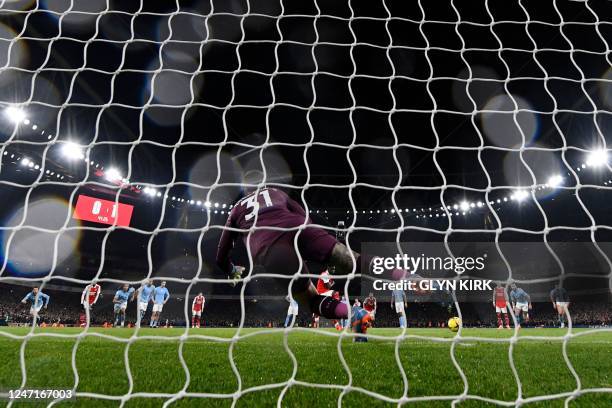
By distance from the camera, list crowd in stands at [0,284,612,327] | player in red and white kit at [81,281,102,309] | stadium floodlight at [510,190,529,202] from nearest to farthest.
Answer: player in red and white kit at [81,281,102,309]
stadium floodlight at [510,190,529,202]
crowd in stands at [0,284,612,327]

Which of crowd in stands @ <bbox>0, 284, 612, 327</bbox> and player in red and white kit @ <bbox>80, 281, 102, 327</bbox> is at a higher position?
player in red and white kit @ <bbox>80, 281, 102, 327</bbox>

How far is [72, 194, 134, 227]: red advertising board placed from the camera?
15.8m

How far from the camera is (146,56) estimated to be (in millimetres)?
9844

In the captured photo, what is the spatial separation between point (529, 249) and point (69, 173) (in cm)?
1681

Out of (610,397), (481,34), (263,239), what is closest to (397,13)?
(481,34)

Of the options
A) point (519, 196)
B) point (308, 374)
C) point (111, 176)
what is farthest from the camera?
point (519, 196)

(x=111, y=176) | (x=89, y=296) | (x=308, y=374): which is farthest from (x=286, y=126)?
(x=308, y=374)

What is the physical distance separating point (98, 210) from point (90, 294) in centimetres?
800

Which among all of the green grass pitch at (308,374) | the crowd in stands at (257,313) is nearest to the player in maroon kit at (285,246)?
the green grass pitch at (308,374)

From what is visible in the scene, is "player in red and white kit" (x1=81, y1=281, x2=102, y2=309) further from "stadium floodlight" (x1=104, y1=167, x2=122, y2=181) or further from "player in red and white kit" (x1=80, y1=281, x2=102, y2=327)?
"stadium floodlight" (x1=104, y1=167, x2=122, y2=181)

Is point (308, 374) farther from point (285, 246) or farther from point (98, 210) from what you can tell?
point (98, 210)

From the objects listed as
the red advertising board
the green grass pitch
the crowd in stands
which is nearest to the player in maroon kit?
the green grass pitch

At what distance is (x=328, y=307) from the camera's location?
2990 millimetres

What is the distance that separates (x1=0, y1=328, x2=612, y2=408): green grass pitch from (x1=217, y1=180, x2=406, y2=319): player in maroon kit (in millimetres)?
494
